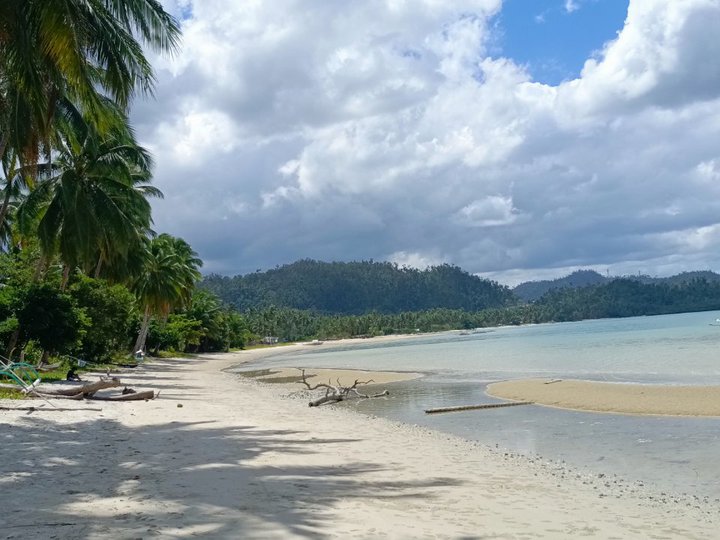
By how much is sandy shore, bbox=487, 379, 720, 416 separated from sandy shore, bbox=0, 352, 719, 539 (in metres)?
7.00

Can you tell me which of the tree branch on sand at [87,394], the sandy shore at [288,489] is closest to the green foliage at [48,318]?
the tree branch on sand at [87,394]

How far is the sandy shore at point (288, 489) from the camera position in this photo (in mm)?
5461

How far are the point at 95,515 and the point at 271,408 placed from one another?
12.5 metres

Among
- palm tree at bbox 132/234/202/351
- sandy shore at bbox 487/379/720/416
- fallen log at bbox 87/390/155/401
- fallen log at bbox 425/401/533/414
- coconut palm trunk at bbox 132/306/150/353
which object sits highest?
palm tree at bbox 132/234/202/351

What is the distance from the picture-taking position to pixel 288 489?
7.08m

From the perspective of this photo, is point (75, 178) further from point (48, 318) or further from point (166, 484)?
point (166, 484)

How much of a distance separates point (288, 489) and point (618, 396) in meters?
15.4

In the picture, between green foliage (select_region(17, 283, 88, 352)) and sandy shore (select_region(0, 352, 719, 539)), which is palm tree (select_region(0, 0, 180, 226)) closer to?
sandy shore (select_region(0, 352, 719, 539))

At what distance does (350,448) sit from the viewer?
10.7 metres

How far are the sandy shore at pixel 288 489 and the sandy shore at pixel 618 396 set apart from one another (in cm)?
700

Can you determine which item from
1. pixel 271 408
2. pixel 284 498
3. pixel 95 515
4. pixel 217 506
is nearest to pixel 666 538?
pixel 284 498

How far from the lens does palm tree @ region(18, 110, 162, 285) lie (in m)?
22.9

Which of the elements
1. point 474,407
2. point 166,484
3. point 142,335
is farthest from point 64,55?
point 142,335

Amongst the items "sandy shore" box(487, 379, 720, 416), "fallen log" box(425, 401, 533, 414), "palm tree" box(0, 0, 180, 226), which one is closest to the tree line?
"palm tree" box(0, 0, 180, 226)
